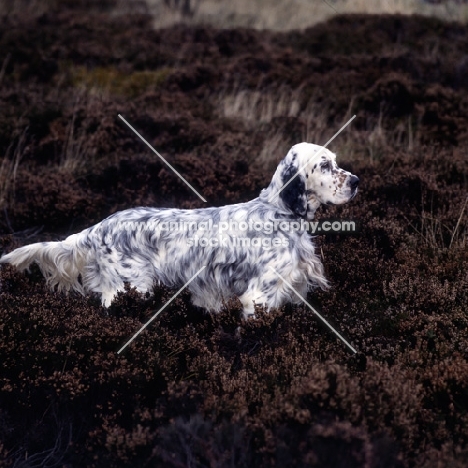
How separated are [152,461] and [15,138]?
5370 mm

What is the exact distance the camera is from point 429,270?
178 inches

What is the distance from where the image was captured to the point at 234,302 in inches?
158

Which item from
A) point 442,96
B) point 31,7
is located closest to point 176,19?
point 31,7

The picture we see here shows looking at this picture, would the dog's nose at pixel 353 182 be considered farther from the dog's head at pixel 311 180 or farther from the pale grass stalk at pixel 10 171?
the pale grass stalk at pixel 10 171

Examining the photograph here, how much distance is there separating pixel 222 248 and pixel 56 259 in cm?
112

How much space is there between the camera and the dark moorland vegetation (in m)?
2.92

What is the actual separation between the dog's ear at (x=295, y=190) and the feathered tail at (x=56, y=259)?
141 cm

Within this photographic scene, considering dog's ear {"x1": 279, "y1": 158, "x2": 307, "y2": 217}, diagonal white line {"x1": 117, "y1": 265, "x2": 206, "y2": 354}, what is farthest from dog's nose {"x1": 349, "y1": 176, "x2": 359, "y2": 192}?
diagonal white line {"x1": 117, "y1": 265, "x2": 206, "y2": 354}

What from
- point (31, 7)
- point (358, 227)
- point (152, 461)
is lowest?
point (31, 7)

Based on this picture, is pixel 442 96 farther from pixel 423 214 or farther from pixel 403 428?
pixel 403 428

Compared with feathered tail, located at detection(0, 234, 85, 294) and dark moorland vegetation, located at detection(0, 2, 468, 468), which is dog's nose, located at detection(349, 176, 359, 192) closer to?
dark moorland vegetation, located at detection(0, 2, 468, 468)

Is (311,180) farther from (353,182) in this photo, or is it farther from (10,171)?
(10,171)

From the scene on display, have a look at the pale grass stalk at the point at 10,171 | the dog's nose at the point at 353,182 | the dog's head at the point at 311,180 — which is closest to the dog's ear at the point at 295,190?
the dog's head at the point at 311,180

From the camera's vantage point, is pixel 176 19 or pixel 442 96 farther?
pixel 176 19
